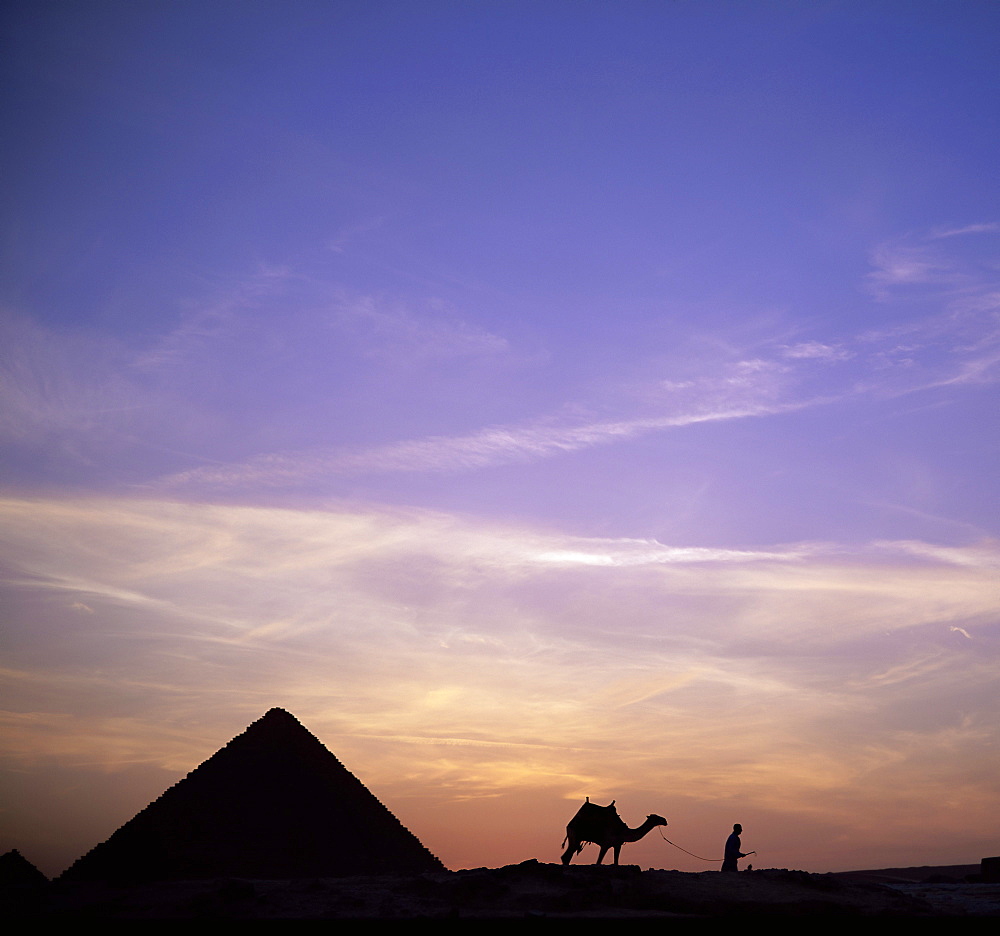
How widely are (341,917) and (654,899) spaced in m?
6.04

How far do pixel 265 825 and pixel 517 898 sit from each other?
Result: 44.9 ft

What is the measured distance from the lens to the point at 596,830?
22.8m

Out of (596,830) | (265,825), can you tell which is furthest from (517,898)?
(265,825)

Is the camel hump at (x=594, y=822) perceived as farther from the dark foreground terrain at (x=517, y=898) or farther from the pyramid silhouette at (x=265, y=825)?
the pyramid silhouette at (x=265, y=825)

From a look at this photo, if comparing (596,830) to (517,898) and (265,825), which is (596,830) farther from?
(265,825)

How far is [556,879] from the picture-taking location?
1898 centimetres

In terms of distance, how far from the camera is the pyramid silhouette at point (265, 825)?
92.1ft

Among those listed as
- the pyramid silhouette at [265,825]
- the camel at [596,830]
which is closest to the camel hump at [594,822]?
the camel at [596,830]

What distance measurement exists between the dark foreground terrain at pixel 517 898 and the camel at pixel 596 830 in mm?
2068

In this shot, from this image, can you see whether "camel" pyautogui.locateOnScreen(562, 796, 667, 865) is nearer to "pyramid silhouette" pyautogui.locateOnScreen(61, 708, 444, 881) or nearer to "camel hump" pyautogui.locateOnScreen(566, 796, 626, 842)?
"camel hump" pyautogui.locateOnScreen(566, 796, 626, 842)

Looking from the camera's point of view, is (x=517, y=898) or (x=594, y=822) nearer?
(x=517, y=898)

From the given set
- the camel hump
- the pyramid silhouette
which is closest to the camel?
the camel hump

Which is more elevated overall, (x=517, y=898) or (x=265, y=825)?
(x=265, y=825)

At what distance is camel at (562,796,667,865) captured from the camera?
74.6 ft
